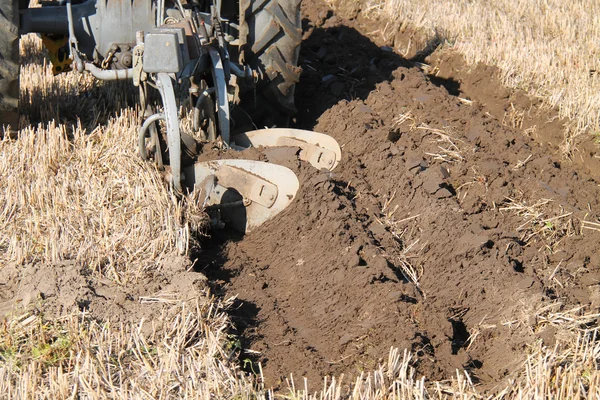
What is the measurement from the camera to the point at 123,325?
11.2 ft

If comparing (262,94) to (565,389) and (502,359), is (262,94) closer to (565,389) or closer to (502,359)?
(502,359)

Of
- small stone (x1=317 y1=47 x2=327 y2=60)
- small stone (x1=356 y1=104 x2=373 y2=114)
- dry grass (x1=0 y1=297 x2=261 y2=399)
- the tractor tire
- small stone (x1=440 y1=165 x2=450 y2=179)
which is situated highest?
the tractor tire

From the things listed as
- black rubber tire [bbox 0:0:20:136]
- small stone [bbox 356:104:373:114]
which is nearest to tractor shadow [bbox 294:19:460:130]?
small stone [bbox 356:104:373:114]

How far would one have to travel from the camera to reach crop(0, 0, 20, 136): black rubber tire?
4.58 metres

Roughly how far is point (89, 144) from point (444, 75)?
3247 millimetres

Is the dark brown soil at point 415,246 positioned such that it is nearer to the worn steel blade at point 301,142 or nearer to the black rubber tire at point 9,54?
the worn steel blade at point 301,142

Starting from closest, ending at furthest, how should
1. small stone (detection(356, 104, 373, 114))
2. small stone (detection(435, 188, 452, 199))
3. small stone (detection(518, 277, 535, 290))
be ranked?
small stone (detection(518, 277, 535, 290)) → small stone (detection(435, 188, 452, 199)) → small stone (detection(356, 104, 373, 114))

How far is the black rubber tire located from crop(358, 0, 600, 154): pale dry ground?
373 cm

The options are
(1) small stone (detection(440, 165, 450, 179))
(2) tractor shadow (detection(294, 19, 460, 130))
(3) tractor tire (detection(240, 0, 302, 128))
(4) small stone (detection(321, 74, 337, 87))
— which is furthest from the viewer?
(4) small stone (detection(321, 74, 337, 87))

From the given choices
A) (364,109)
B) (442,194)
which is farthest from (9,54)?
(442,194)

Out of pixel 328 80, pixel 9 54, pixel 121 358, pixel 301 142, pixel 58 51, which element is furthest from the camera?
pixel 328 80

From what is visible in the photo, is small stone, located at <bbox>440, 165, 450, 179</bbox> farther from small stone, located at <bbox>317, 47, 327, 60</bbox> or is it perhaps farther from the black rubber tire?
the black rubber tire

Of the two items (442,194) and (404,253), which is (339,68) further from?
(404,253)

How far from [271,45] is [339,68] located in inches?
54.1
